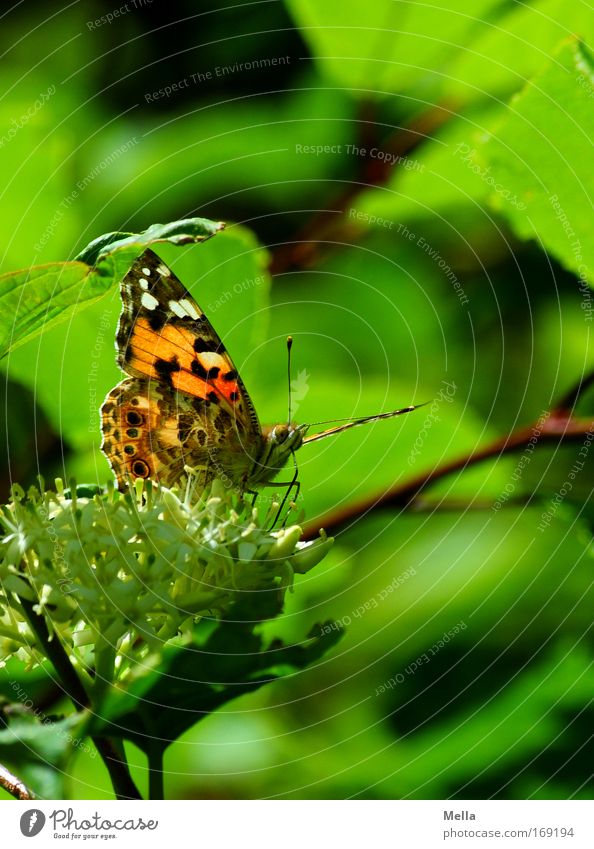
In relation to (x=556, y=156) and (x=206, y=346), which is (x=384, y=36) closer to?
(x=556, y=156)

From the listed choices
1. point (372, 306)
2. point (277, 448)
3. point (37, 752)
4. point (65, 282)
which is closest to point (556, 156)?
point (372, 306)

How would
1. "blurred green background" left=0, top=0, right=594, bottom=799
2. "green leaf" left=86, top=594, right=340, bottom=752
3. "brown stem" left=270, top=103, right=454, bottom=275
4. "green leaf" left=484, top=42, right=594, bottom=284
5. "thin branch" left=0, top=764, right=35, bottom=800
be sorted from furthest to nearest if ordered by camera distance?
"brown stem" left=270, top=103, right=454, bottom=275 → "blurred green background" left=0, top=0, right=594, bottom=799 → "green leaf" left=484, top=42, right=594, bottom=284 → "thin branch" left=0, top=764, right=35, bottom=800 → "green leaf" left=86, top=594, right=340, bottom=752

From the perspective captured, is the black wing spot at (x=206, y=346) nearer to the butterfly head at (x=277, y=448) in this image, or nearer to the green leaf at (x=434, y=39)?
the butterfly head at (x=277, y=448)

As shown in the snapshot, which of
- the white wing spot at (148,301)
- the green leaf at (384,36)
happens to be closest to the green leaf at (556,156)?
the green leaf at (384,36)

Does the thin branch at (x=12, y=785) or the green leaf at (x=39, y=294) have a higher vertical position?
the green leaf at (x=39, y=294)

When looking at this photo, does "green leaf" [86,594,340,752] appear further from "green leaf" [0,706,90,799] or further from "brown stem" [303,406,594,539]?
"brown stem" [303,406,594,539]

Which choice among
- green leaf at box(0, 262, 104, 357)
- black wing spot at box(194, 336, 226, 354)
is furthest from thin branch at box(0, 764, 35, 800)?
black wing spot at box(194, 336, 226, 354)
